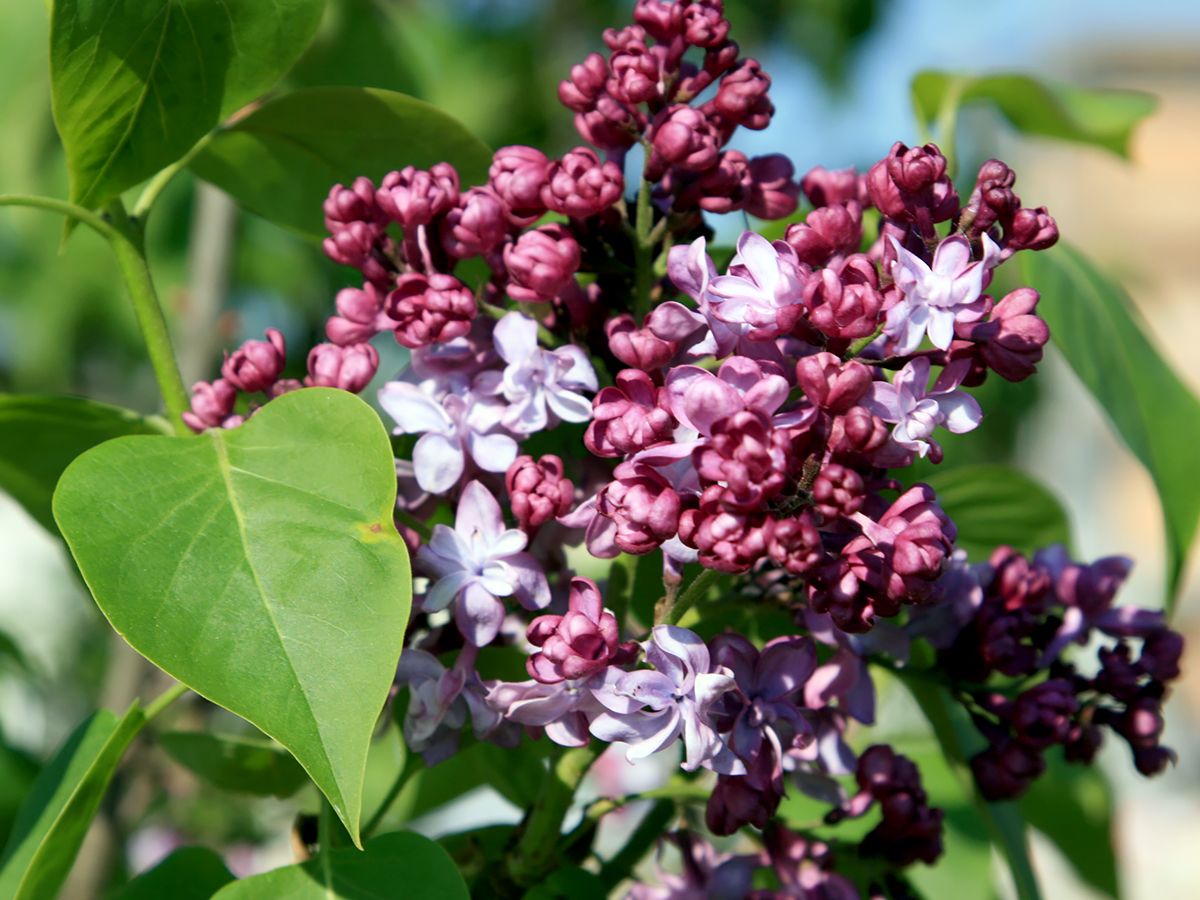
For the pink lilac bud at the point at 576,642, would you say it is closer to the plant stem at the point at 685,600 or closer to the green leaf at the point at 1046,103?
the plant stem at the point at 685,600

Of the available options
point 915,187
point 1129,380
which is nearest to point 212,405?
point 915,187

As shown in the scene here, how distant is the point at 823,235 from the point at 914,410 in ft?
0.27

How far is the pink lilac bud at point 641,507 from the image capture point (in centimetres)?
51

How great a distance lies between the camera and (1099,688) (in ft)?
2.35

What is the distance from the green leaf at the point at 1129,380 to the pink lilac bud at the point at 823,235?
0.89 feet

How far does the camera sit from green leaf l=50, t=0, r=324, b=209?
Answer: 62 centimetres

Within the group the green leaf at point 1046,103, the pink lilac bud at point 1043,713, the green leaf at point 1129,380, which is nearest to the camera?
the pink lilac bud at point 1043,713

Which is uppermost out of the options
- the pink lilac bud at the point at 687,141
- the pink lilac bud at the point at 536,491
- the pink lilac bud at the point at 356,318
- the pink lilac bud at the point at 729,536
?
the pink lilac bud at the point at 687,141

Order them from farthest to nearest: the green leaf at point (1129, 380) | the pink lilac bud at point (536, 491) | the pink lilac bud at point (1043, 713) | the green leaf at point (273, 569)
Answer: the green leaf at point (1129, 380) < the pink lilac bud at point (1043, 713) < the pink lilac bud at point (536, 491) < the green leaf at point (273, 569)

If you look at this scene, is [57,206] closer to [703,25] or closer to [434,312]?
[434,312]

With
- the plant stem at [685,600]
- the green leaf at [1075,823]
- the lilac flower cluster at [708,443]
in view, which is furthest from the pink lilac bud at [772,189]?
the green leaf at [1075,823]

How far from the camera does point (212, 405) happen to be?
25.7 inches

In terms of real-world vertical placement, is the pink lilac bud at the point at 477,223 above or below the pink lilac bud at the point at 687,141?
below

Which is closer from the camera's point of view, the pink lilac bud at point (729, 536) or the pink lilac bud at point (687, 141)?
the pink lilac bud at point (729, 536)
